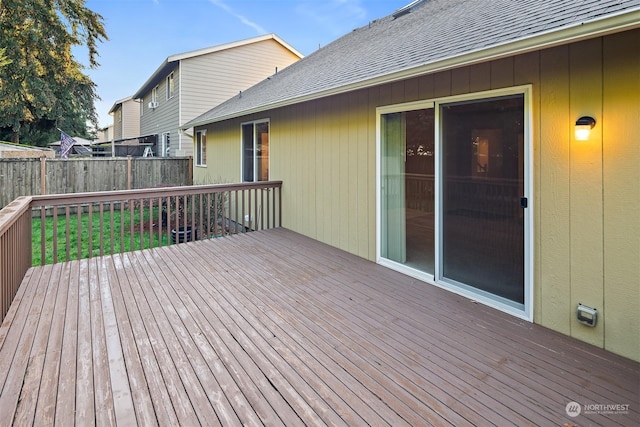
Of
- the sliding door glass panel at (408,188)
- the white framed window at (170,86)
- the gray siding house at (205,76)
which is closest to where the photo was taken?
the sliding door glass panel at (408,188)

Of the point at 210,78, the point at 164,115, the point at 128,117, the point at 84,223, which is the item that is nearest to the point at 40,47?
the point at 164,115

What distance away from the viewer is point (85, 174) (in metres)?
10.1

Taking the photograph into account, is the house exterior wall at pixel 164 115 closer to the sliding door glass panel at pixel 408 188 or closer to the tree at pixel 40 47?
the tree at pixel 40 47

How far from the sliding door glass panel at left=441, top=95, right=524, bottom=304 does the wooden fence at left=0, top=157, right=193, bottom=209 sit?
10063 millimetres

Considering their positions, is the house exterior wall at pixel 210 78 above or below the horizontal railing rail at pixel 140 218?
above

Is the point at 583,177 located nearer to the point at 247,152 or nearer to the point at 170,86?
the point at 247,152

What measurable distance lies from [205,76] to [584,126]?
43.1ft

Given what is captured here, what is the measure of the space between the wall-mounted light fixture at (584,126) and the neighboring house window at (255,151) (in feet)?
17.8

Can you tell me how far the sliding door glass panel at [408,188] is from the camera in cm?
380

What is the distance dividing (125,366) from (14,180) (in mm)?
9567

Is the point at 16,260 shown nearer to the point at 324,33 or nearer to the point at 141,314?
the point at 141,314

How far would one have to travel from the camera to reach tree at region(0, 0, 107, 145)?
450 inches

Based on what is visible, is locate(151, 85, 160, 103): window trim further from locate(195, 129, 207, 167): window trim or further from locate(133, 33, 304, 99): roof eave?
locate(195, 129, 207, 167): window trim

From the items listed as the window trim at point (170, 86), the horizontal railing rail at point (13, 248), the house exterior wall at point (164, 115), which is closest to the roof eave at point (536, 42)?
the horizontal railing rail at point (13, 248)
